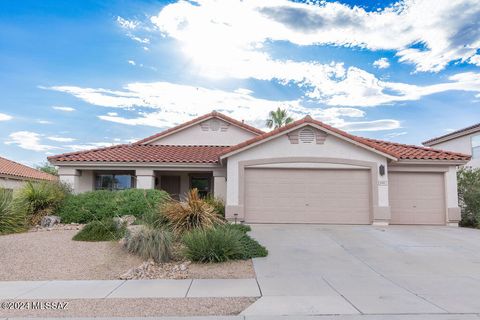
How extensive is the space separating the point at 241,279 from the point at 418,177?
11628 millimetres

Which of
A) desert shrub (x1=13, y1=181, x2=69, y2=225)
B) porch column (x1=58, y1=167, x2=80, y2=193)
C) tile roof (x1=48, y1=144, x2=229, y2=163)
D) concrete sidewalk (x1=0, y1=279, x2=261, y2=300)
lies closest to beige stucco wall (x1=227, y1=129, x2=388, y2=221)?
tile roof (x1=48, y1=144, x2=229, y2=163)

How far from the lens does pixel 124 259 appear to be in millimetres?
9242

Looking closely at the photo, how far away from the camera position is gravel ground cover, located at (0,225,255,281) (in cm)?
800

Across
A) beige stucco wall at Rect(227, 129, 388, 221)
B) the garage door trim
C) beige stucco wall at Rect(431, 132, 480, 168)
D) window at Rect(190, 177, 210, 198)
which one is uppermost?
beige stucco wall at Rect(431, 132, 480, 168)

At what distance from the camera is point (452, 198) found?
1530 cm

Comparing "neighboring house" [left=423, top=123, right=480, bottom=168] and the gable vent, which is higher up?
"neighboring house" [left=423, top=123, right=480, bottom=168]

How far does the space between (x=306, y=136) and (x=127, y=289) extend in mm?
10300

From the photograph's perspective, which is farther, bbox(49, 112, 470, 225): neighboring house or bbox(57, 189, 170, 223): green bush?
bbox(49, 112, 470, 225): neighboring house

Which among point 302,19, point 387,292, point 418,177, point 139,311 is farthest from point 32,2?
point 418,177

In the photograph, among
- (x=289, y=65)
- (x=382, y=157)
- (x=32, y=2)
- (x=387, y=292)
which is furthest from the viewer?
(x=289, y=65)

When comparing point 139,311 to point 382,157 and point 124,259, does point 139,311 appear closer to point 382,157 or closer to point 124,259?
point 124,259

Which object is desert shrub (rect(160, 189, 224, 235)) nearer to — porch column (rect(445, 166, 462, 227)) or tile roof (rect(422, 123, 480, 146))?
porch column (rect(445, 166, 462, 227))

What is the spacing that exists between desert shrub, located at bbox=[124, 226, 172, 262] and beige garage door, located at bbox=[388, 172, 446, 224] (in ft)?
34.9

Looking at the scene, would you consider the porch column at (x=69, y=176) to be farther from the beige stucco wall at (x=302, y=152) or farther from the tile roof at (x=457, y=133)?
the tile roof at (x=457, y=133)
